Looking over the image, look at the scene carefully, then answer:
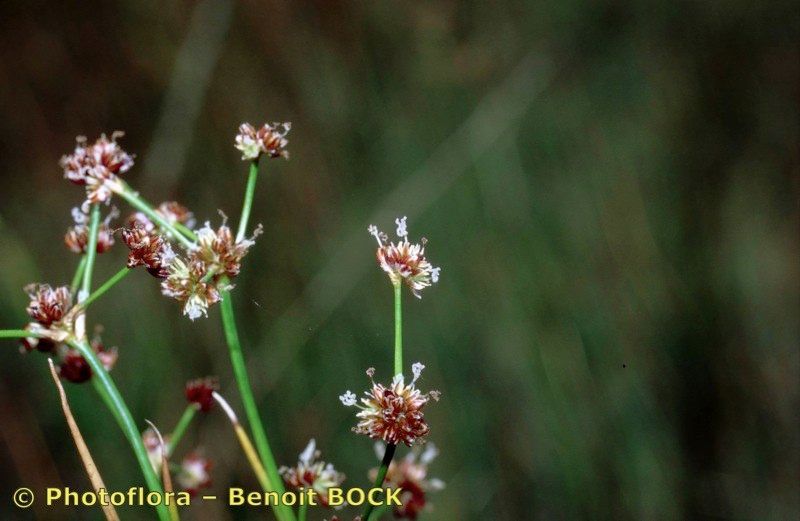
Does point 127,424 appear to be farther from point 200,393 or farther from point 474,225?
point 474,225

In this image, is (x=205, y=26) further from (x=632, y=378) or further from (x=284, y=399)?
(x=632, y=378)

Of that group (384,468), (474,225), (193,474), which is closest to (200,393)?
(193,474)

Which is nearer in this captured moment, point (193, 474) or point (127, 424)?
point (127, 424)

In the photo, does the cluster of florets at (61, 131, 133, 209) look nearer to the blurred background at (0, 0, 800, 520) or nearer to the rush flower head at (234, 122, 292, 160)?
the rush flower head at (234, 122, 292, 160)

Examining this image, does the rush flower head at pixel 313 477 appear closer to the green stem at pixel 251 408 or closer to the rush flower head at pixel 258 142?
the green stem at pixel 251 408

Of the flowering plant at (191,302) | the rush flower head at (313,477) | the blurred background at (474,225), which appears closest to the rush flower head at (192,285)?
the flowering plant at (191,302)

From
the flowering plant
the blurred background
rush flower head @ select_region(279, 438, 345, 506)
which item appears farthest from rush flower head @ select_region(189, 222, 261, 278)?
the blurred background

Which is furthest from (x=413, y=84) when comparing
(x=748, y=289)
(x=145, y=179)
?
(x=748, y=289)

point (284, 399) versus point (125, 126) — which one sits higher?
point (125, 126)
